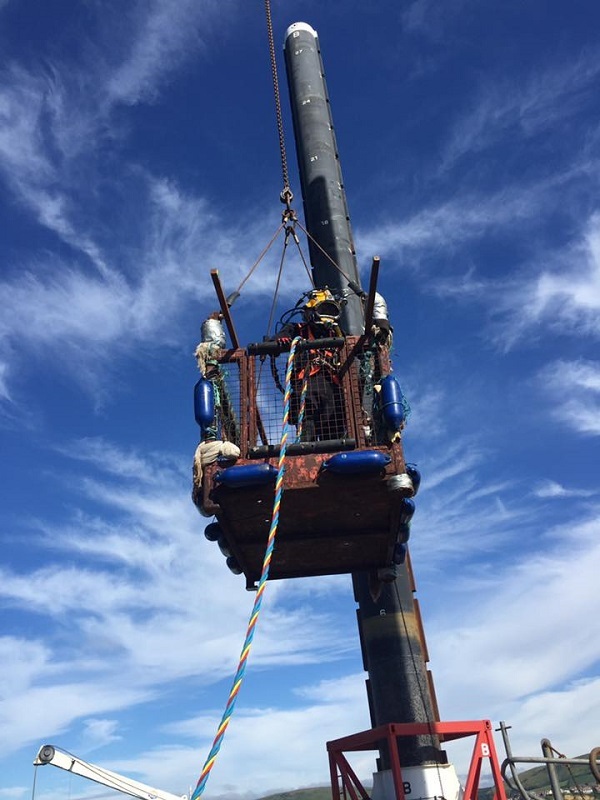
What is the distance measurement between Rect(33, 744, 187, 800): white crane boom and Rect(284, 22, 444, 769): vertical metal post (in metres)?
8.22

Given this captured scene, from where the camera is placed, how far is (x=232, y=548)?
11.0m

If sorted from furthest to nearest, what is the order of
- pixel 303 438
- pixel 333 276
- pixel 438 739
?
pixel 333 276 → pixel 438 739 → pixel 303 438

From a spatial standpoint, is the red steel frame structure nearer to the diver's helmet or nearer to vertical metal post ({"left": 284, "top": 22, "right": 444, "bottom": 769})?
vertical metal post ({"left": 284, "top": 22, "right": 444, "bottom": 769})

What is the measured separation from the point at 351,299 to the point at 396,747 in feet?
32.3

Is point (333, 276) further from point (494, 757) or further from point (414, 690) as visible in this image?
point (494, 757)

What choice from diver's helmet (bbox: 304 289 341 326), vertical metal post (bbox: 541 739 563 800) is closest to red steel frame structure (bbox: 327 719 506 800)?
vertical metal post (bbox: 541 739 563 800)

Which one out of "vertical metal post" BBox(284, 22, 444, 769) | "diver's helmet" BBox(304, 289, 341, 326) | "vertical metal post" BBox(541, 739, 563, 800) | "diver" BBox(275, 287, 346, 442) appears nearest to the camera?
"vertical metal post" BBox(541, 739, 563, 800)

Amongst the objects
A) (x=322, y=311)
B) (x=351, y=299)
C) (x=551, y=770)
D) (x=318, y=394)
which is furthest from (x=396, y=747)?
(x=351, y=299)

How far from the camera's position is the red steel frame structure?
11172mm

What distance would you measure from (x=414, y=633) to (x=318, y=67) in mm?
16515

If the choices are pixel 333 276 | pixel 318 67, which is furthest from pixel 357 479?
pixel 318 67

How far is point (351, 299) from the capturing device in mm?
16047

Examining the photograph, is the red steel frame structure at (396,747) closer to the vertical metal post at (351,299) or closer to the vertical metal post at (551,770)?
the vertical metal post at (351,299)

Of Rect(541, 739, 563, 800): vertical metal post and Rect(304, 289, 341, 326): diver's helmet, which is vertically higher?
Rect(304, 289, 341, 326): diver's helmet
